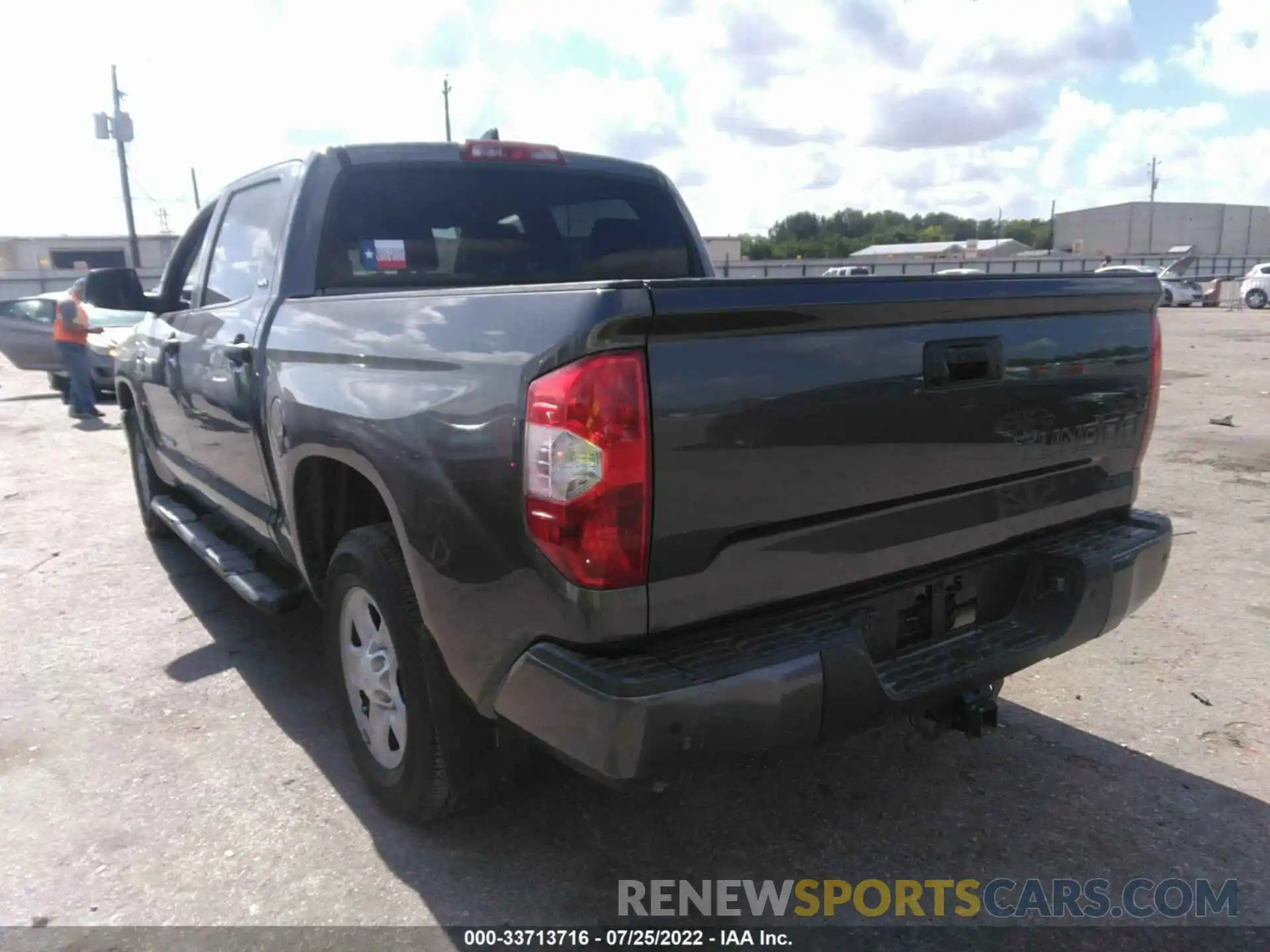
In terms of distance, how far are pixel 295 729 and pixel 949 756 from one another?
7.74 feet

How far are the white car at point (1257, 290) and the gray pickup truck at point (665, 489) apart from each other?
1472 inches

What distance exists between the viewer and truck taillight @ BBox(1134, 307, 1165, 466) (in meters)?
3.01

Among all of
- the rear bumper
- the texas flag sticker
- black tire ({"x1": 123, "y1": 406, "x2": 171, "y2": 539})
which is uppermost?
the texas flag sticker

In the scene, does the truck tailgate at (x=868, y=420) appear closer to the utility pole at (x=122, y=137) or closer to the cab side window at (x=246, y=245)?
the cab side window at (x=246, y=245)

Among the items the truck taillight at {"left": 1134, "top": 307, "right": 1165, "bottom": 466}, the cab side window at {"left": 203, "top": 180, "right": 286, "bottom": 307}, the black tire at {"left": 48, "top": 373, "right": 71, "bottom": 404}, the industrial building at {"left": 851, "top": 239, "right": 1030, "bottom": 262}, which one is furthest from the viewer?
the industrial building at {"left": 851, "top": 239, "right": 1030, "bottom": 262}

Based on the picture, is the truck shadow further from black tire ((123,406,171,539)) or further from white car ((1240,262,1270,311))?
white car ((1240,262,1270,311))

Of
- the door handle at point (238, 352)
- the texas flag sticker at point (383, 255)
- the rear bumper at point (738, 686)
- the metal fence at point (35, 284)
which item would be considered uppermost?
the texas flag sticker at point (383, 255)

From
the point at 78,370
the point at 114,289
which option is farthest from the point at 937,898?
the point at 78,370

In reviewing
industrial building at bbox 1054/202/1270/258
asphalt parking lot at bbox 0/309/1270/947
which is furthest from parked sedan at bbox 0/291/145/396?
industrial building at bbox 1054/202/1270/258

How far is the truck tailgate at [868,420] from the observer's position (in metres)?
2.06

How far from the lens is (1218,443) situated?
8.70 m

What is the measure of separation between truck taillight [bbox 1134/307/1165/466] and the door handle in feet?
9.91

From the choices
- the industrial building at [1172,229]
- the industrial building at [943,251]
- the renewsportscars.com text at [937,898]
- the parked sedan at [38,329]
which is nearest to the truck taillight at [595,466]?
the renewsportscars.com text at [937,898]

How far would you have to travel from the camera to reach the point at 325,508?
321cm
